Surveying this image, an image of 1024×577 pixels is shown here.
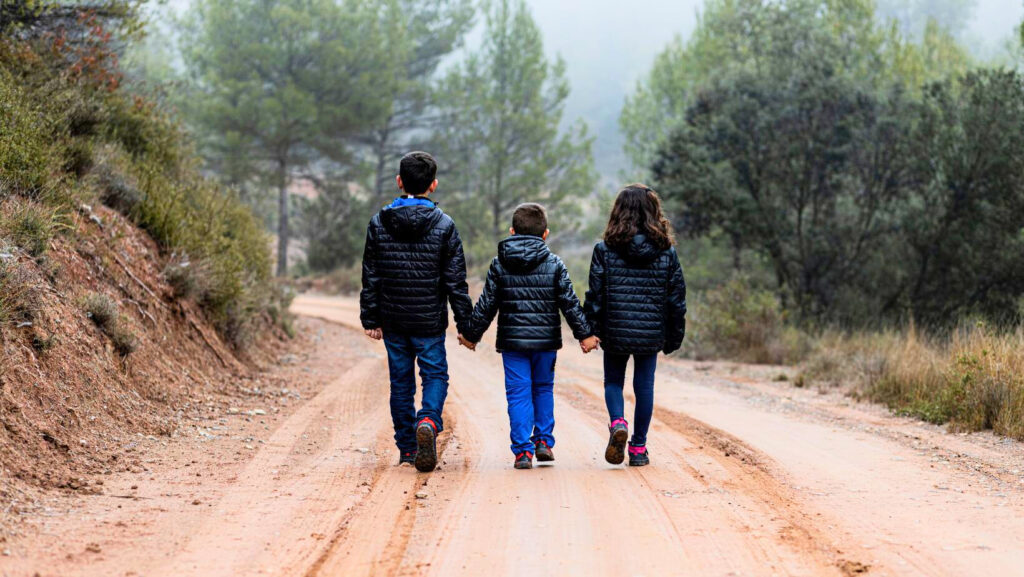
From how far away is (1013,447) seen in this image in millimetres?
7598

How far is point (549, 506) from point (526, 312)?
1.59 m

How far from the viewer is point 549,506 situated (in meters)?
5.27

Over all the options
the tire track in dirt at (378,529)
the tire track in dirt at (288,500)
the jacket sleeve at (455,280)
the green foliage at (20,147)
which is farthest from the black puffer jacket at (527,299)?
the green foliage at (20,147)

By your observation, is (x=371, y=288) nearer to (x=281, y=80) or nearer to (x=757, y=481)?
(x=757, y=481)

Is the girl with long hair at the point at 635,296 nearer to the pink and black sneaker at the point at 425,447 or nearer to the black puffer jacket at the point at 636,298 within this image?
the black puffer jacket at the point at 636,298

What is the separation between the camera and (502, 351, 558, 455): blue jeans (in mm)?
6453

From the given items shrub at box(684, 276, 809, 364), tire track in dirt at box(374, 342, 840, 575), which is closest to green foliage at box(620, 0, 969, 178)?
shrub at box(684, 276, 809, 364)

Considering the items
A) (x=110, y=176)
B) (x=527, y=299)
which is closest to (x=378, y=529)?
(x=527, y=299)

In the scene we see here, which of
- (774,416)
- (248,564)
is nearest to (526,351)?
(248,564)

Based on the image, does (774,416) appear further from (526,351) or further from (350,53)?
(350,53)

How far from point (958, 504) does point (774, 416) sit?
4.19 metres

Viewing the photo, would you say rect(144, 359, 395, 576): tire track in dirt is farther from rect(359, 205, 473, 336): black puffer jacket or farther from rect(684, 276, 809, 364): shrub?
rect(684, 276, 809, 364): shrub

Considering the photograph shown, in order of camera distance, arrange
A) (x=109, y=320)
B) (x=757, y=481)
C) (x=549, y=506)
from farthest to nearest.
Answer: (x=109, y=320)
(x=757, y=481)
(x=549, y=506)

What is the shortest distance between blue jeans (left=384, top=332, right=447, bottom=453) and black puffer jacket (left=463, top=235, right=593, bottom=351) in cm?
31
